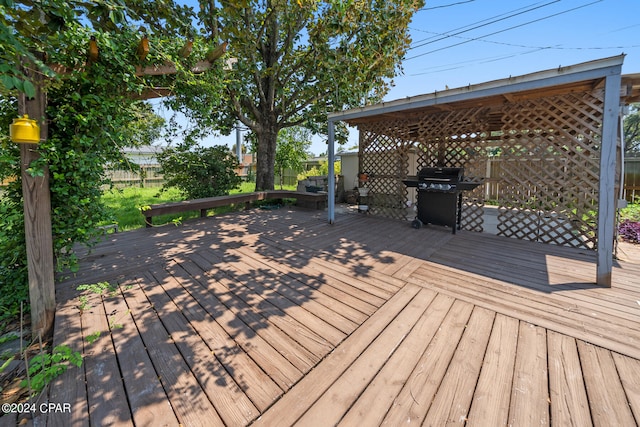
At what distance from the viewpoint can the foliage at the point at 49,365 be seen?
1.49 metres

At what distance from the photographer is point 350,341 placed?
1.83 meters

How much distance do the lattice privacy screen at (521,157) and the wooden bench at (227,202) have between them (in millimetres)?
1462

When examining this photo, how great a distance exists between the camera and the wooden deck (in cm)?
133

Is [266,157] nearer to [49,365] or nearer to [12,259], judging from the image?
[12,259]

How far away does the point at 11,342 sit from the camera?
1952 mm

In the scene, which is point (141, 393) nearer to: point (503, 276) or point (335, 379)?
point (335, 379)

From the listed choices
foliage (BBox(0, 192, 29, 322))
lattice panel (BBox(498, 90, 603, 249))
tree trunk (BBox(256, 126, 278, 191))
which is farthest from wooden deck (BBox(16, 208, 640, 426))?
tree trunk (BBox(256, 126, 278, 191))

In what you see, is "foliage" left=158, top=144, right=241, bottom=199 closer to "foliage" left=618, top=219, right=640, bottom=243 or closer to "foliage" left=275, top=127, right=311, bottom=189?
"foliage" left=275, top=127, right=311, bottom=189

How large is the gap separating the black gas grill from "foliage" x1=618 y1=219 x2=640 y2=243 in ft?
7.70

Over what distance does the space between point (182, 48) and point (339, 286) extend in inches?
108

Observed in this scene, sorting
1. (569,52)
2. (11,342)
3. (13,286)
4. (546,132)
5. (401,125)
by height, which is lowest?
(11,342)

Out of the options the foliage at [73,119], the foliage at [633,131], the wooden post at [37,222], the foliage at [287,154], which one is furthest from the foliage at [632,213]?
the foliage at [633,131]

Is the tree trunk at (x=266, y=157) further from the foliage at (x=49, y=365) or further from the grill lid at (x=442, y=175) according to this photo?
the foliage at (x=49, y=365)

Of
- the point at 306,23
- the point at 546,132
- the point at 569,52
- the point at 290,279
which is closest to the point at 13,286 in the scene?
the point at 290,279
